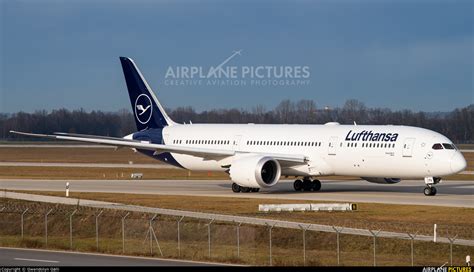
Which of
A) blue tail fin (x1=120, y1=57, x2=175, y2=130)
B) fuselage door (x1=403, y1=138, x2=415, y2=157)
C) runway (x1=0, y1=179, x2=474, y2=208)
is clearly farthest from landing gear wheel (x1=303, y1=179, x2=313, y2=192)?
blue tail fin (x1=120, y1=57, x2=175, y2=130)

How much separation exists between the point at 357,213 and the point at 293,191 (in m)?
15.2

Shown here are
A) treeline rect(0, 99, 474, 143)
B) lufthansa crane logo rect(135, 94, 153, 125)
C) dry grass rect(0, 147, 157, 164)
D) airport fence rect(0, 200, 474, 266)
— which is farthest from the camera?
treeline rect(0, 99, 474, 143)

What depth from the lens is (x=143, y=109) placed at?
71.1 m

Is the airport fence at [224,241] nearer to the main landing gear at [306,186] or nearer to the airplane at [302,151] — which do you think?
the airplane at [302,151]

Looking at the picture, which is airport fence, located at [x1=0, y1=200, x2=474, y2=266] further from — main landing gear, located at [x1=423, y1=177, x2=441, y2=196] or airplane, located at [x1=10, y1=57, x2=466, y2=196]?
main landing gear, located at [x1=423, y1=177, x2=441, y2=196]

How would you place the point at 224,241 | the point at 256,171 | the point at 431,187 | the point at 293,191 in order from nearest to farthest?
the point at 224,241 < the point at 431,187 < the point at 256,171 < the point at 293,191

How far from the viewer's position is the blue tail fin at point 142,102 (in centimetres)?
7056

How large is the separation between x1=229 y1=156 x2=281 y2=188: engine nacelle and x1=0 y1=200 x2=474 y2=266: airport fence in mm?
12425

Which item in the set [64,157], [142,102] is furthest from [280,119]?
[142,102]

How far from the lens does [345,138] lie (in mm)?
59156

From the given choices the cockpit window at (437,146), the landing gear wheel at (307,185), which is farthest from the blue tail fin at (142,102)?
the cockpit window at (437,146)

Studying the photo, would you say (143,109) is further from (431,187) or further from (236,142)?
(431,187)

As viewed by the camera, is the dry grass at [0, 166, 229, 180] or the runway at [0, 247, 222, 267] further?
the dry grass at [0, 166, 229, 180]

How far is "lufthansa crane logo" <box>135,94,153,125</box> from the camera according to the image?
7088 cm
